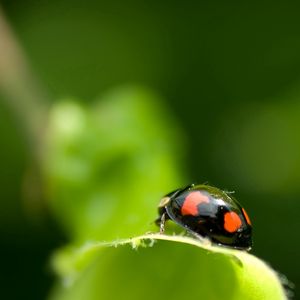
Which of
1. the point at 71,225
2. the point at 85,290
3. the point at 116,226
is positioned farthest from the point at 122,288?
the point at 71,225

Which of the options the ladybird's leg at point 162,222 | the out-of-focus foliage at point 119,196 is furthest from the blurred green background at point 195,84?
the ladybird's leg at point 162,222

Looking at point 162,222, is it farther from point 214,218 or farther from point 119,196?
point 119,196

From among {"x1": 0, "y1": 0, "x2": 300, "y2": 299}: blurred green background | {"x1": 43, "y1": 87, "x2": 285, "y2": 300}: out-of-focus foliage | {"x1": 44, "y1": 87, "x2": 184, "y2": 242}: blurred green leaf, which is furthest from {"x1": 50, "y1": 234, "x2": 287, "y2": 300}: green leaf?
{"x1": 0, "y1": 0, "x2": 300, "y2": 299}: blurred green background

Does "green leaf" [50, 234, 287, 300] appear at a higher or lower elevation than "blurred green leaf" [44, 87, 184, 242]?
higher

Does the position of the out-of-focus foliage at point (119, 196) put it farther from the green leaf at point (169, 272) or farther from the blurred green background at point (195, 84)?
the blurred green background at point (195, 84)

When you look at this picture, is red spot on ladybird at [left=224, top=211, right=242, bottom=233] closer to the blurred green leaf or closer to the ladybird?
the ladybird

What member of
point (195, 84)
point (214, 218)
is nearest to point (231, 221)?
point (214, 218)

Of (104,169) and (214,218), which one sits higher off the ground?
(214,218)
